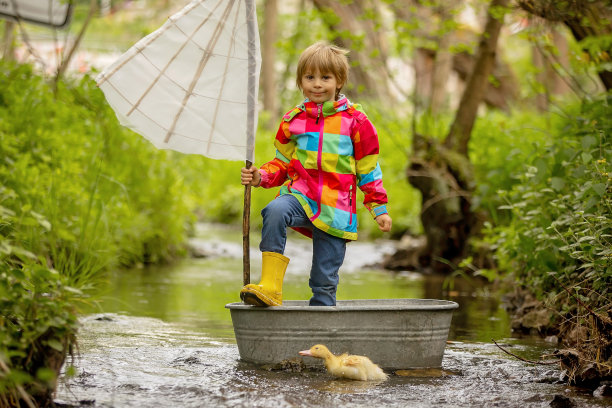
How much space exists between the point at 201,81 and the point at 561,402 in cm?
239

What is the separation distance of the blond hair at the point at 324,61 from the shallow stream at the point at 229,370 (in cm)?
158

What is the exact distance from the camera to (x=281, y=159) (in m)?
4.48

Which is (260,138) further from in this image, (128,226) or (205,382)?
(205,382)

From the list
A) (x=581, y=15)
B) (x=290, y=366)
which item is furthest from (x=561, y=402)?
(x=581, y=15)

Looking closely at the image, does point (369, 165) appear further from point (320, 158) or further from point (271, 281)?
point (271, 281)

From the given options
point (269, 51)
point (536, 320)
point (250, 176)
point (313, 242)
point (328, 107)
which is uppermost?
point (269, 51)

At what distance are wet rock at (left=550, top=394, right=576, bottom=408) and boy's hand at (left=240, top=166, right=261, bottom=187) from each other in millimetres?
1812

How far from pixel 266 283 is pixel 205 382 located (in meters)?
0.63

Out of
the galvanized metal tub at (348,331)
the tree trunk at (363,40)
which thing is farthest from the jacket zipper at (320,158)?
the tree trunk at (363,40)

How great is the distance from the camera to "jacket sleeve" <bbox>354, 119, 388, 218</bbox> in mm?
4340

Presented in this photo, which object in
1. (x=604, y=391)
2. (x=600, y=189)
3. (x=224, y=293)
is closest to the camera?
(x=604, y=391)

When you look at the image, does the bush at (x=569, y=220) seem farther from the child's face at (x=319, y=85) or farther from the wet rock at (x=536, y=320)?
the child's face at (x=319, y=85)

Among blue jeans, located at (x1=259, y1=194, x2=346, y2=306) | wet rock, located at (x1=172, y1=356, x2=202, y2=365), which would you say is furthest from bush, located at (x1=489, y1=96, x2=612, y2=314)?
wet rock, located at (x1=172, y1=356, x2=202, y2=365)

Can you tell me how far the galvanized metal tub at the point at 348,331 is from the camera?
396 centimetres
